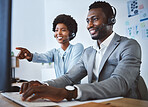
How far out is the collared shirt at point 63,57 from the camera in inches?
61.5

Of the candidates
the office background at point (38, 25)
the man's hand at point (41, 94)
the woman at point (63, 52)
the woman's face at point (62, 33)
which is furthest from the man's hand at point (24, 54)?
the man's hand at point (41, 94)

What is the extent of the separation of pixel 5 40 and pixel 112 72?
81cm

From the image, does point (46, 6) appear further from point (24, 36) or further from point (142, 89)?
point (142, 89)

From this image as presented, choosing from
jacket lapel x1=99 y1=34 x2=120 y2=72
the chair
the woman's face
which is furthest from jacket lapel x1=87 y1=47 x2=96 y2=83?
the woman's face

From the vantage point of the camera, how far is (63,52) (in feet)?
5.48

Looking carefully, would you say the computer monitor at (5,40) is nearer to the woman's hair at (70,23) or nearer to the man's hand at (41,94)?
the man's hand at (41,94)

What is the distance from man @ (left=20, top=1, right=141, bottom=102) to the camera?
603mm

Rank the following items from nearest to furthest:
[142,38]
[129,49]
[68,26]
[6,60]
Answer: [6,60] < [129,49] < [142,38] < [68,26]

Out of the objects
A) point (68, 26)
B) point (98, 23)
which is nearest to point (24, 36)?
point (68, 26)

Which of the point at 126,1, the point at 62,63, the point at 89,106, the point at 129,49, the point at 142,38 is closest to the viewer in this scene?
the point at 89,106

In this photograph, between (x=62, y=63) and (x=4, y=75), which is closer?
(x=4, y=75)

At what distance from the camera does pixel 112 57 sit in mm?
958

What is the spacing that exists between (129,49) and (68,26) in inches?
38.9

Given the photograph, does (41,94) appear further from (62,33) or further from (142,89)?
(62,33)
